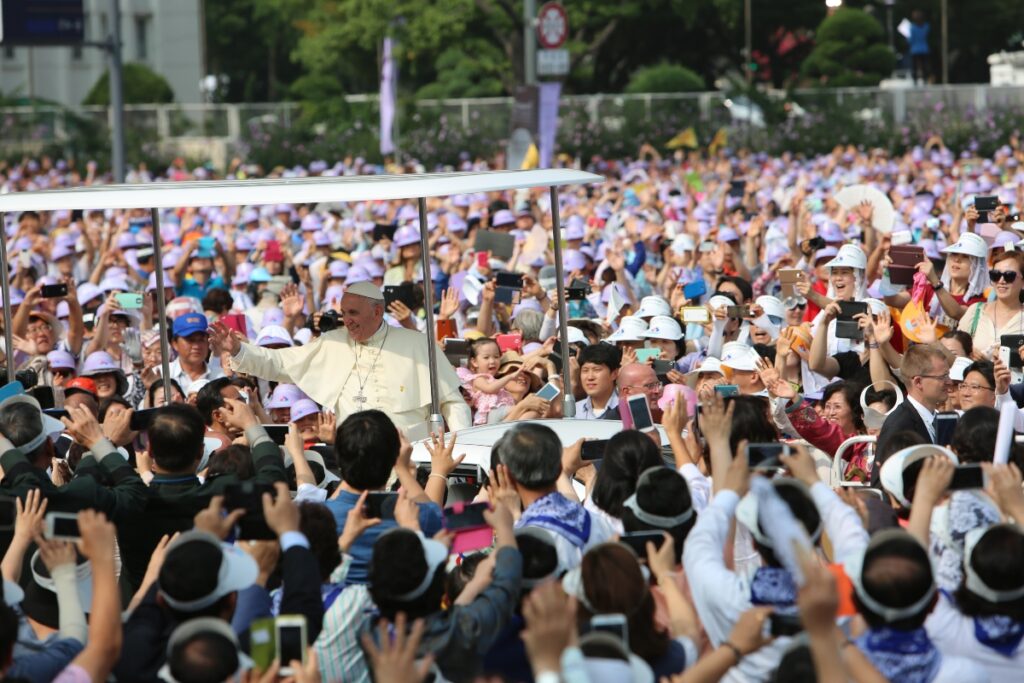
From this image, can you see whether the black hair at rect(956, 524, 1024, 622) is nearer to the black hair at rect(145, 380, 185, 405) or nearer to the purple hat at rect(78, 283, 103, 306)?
the black hair at rect(145, 380, 185, 405)

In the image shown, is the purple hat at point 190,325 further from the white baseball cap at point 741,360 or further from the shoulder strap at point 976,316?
the shoulder strap at point 976,316

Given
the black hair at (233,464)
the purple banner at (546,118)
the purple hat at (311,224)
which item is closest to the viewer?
the black hair at (233,464)

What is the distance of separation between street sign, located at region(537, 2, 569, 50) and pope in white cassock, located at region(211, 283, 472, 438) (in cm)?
1694

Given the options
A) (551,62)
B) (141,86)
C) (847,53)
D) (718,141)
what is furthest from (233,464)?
(141,86)

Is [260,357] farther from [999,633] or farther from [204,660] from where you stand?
[999,633]

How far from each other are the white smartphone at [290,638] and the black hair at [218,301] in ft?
29.0

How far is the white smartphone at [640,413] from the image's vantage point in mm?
6988

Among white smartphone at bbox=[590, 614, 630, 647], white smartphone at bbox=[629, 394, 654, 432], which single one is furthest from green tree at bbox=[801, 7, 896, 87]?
white smartphone at bbox=[590, 614, 630, 647]

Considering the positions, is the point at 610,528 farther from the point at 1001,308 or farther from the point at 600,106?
the point at 600,106

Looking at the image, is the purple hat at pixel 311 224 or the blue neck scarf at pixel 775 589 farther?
the purple hat at pixel 311 224

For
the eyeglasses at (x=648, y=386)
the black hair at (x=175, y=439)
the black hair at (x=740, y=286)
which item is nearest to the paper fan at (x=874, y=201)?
the black hair at (x=740, y=286)

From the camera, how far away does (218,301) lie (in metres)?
13.2

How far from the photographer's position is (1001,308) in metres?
9.80

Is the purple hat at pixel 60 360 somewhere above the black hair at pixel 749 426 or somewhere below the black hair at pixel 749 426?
below
